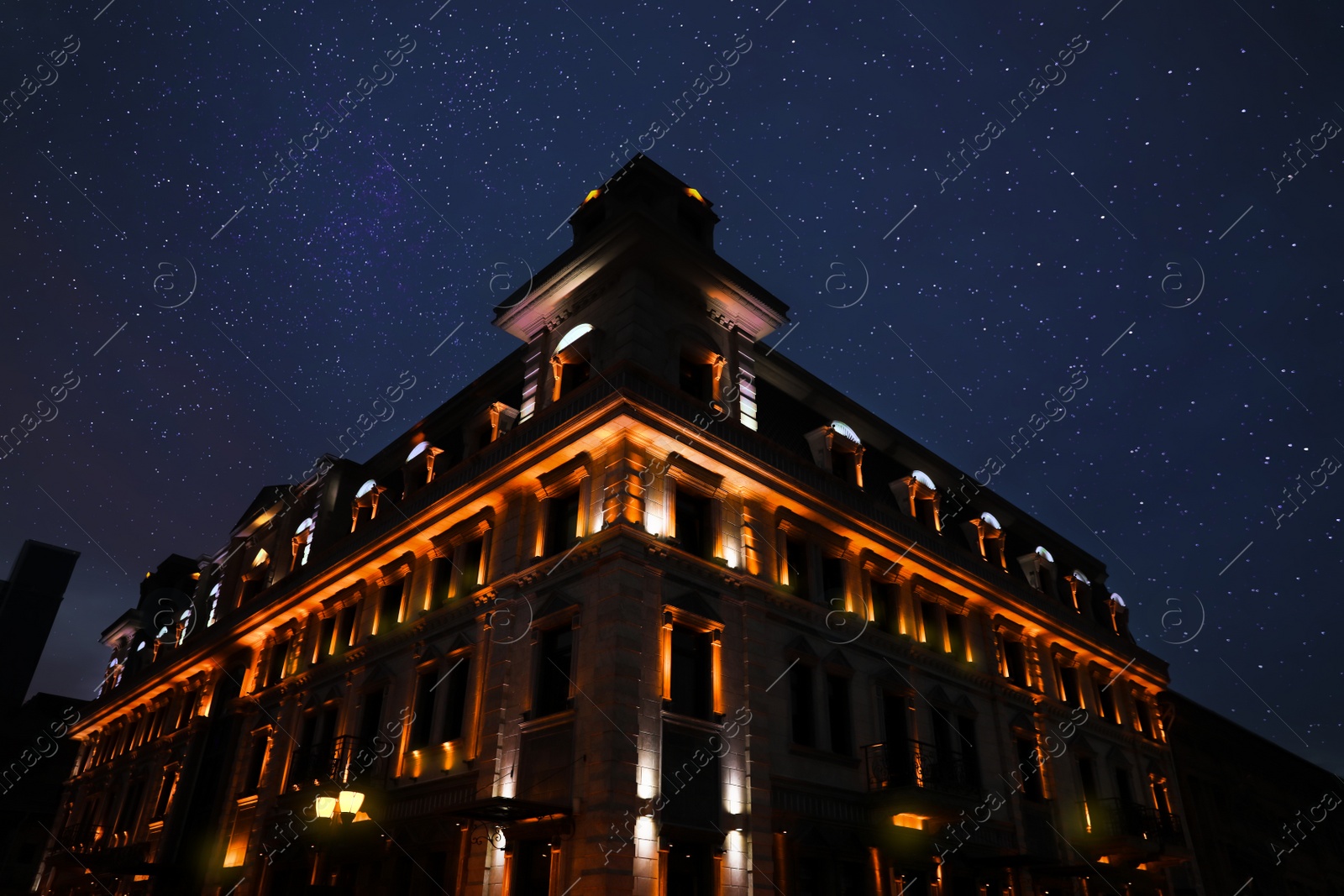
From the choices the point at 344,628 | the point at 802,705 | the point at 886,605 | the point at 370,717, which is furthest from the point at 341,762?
the point at 886,605

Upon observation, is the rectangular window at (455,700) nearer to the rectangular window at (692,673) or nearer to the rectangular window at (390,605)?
the rectangular window at (390,605)

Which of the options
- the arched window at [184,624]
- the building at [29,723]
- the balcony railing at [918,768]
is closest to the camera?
the balcony railing at [918,768]

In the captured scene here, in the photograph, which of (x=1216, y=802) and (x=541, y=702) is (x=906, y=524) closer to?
(x=541, y=702)

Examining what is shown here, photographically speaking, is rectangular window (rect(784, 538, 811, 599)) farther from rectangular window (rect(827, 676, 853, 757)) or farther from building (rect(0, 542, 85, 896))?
building (rect(0, 542, 85, 896))

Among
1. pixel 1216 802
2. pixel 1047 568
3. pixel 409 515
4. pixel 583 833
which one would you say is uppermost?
pixel 1047 568

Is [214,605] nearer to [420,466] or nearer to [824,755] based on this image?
[420,466]

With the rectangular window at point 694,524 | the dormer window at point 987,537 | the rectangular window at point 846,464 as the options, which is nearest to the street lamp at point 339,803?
the rectangular window at point 694,524

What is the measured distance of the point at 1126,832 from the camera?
27.8 meters

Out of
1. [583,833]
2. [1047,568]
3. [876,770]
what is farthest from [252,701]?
[1047,568]

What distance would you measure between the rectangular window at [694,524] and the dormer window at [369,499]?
12.8 metres

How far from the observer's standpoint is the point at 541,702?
18.2 metres

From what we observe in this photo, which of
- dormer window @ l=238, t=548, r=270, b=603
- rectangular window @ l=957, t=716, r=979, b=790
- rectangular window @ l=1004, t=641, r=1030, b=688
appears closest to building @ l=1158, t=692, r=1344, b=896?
rectangular window @ l=1004, t=641, r=1030, b=688

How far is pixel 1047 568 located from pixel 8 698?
244 ft

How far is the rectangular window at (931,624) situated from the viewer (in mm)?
25656
